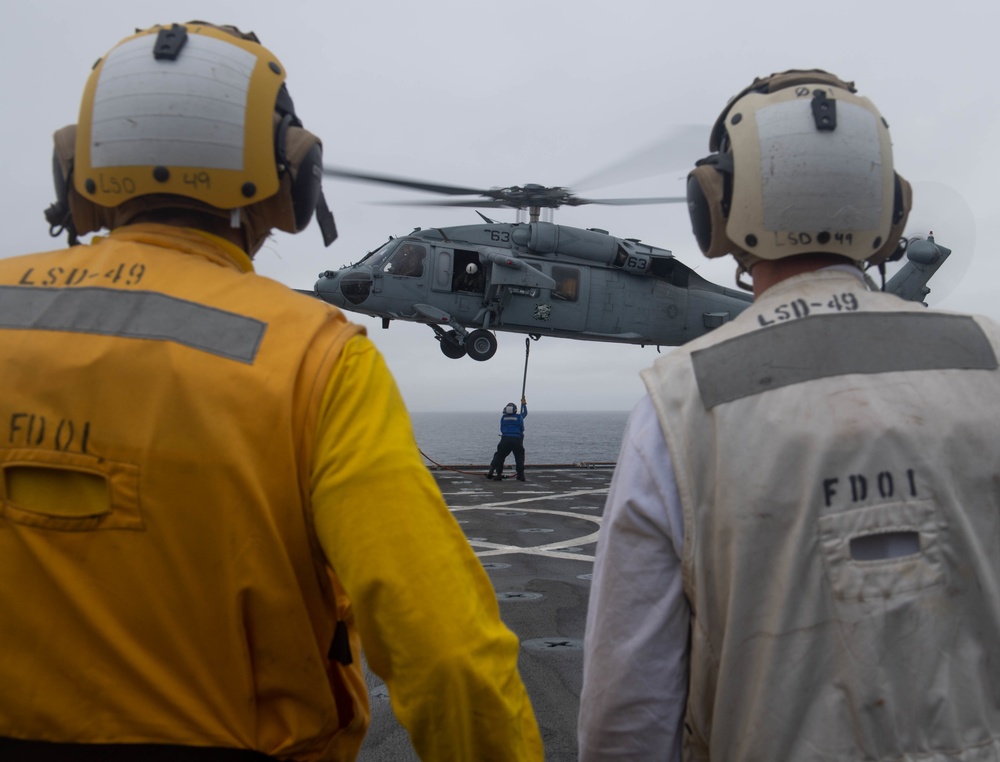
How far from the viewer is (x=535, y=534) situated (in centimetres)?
995

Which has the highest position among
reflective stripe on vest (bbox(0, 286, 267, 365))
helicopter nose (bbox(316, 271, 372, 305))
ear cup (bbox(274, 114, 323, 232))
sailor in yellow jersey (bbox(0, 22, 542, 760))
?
helicopter nose (bbox(316, 271, 372, 305))

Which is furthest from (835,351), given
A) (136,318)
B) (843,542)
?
(136,318)

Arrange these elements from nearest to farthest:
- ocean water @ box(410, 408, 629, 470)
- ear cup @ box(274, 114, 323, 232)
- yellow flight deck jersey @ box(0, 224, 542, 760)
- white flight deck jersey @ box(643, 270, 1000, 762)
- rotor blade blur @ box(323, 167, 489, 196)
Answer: yellow flight deck jersey @ box(0, 224, 542, 760), white flight deck jersey @ box(643, 270, 1000, 762), ear cup @ box(274, 114, 323, 232), rotor blade blur @ box(323, 167, 489, 196), ocean water @ box(410, 408, 629, 470)

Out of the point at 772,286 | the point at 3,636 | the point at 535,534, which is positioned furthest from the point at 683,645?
the point at 535,534

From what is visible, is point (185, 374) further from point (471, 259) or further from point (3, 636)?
point (471, 259)

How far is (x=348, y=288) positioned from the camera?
54.1 feet

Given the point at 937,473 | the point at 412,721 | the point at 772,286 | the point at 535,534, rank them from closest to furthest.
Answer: the point at 412,721 → the point at 937,473 → the point at 772,286 → the point at 535,534

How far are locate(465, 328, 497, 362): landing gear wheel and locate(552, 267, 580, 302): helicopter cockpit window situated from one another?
1.64m

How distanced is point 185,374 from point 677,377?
0.96 metres

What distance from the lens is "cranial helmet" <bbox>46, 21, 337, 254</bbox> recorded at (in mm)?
1701

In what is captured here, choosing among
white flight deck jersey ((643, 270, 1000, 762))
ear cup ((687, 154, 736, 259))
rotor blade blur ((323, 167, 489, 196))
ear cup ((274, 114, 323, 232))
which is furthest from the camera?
rotor blade blur ((323, 167, 489, 196))

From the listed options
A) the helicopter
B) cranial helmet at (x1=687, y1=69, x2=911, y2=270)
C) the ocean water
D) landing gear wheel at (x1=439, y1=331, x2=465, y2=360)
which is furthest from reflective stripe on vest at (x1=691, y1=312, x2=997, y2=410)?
landing gear wheel at (x1=439, y1=331, x2=465, y2=360)

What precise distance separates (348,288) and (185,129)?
49.3 ft

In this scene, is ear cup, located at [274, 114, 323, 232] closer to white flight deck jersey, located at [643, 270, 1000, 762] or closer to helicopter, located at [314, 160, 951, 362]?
white flight deck jersey, located at [643, 270, 1000, 762]
